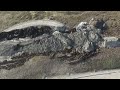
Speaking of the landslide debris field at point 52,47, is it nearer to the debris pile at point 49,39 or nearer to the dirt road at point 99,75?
the debris pile at point 49,39

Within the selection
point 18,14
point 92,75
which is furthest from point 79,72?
point 18,14

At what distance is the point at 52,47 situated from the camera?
10.9 metres

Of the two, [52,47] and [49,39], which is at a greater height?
[49,39]

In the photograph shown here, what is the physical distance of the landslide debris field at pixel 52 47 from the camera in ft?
35.0

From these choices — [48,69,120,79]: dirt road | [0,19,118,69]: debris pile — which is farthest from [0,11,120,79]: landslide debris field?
[48,69,120,79]: dirt road

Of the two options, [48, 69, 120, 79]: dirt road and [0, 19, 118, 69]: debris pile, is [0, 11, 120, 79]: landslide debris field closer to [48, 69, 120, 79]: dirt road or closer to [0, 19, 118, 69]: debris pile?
[0, 19, 118, 69]: debris pile

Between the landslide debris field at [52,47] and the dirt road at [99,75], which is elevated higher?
the landslide debris field at [52,47]

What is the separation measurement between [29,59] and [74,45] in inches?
45.8

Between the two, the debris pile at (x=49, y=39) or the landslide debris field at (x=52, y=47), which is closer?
the landslide debris field at (x=52, y=47)

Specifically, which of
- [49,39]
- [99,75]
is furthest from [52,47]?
[99,75]

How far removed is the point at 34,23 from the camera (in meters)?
11.3

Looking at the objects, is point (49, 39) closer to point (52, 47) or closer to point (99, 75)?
point (52, 47)

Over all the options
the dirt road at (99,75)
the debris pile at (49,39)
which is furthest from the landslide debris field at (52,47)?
the dirt road at (99,75)
